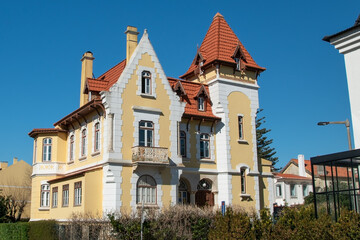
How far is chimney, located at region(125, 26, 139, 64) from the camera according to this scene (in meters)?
29.4

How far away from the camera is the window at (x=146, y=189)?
1030 inches

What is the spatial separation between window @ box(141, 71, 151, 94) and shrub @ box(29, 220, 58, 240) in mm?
9426

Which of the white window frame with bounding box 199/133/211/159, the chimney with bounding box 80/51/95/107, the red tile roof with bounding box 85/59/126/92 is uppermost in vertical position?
the chimney with bounding box 80/51/95/107

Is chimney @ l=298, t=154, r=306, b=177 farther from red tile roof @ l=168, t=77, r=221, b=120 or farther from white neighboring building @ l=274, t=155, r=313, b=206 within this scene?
red tile roof @ l=168, t=77, r=221, b=120

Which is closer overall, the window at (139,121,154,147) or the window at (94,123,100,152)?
the window at (139,121,154,147)

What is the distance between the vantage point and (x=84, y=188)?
25.9 meters

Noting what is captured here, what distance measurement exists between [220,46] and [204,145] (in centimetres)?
758

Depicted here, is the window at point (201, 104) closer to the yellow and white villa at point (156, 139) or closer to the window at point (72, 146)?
the yellow and white villa at point (156, 139)

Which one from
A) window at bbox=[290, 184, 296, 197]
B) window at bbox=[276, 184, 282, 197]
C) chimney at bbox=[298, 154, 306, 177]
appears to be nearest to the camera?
window at bbox=[276, 184, 282, 197]

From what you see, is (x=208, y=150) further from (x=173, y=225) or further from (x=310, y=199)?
(x=310, y=199)

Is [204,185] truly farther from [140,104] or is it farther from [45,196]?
[45,196]

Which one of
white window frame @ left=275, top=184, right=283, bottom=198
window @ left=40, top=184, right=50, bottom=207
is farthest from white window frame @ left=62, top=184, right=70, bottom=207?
white window frame @ left=275, top=184, right=283, bottom=198

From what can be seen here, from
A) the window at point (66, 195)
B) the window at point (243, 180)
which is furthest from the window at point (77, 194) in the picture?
the window at point (243, 180)

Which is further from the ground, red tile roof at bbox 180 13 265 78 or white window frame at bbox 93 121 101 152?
red tile roof at bbox 180 13 265 78
